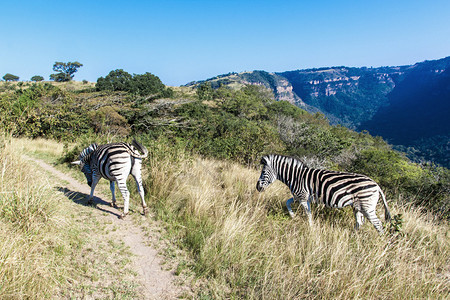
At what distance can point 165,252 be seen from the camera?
375 centimetres

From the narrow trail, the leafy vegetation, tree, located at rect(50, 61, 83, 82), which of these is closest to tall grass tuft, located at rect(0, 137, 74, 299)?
the narrow trail

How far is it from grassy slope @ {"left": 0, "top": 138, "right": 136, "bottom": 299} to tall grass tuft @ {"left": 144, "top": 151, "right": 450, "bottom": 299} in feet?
3.56

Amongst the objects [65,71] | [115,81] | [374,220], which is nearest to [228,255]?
[374,220]

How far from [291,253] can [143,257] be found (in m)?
2.22

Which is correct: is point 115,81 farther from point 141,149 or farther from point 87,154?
point 141,149

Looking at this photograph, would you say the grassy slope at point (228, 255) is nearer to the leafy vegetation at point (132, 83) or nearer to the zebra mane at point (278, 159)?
the zebra mane at point (278, 159)

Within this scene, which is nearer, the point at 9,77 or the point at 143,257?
the point at 143,257

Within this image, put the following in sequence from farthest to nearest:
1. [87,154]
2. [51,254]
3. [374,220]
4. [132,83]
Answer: [132,83]
[87,154]
[374,220]
[51,254]

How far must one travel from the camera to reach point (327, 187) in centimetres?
446

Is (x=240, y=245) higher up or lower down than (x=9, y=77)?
lower down

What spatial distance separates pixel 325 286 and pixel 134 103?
23422mm

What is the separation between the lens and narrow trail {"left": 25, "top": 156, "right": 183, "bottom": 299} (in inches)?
118

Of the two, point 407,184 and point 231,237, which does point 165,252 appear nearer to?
point 231,237

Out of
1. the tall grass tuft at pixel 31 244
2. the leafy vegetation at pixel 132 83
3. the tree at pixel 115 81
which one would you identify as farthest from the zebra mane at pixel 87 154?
the tree at pixel 115 81
